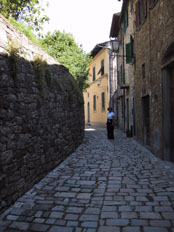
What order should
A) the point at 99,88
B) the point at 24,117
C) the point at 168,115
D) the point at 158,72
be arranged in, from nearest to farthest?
the point at 24,117 < the point at 168,115 < the point at 158,72 < the point at 99,88

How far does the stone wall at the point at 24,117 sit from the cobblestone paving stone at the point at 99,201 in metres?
0.32

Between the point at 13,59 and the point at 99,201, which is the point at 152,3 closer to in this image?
the point at 13,59

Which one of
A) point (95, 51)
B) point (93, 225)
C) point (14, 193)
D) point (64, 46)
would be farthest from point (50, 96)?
point (95, 51)

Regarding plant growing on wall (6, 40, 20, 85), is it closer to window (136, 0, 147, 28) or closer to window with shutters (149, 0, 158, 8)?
window with shutters (149, 0, 158, 8)

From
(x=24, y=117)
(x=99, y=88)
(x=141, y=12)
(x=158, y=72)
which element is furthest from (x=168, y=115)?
(x=99, y=88)

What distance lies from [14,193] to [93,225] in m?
1.41

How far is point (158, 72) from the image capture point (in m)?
7.13

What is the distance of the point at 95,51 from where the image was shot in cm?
2362

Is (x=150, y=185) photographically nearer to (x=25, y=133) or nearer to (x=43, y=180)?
(x=43, y=180)

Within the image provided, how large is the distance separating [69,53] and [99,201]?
1345 centimetres

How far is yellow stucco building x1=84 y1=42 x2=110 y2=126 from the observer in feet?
68.5

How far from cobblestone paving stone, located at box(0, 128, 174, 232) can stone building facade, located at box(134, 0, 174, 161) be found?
→ 1.07 metres

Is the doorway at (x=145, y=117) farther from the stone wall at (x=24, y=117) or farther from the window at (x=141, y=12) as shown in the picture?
the stone wall at (x=24, y=117)

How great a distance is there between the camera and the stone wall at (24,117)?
3568mm
